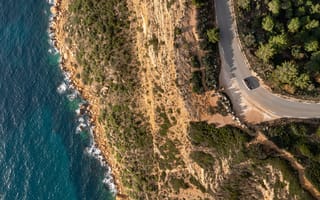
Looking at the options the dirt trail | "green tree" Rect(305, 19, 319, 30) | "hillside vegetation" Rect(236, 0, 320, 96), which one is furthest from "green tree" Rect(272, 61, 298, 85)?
the dirt trail

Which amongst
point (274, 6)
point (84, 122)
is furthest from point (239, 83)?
point (84, 122)

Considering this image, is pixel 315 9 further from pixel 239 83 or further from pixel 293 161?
pixel 293 161

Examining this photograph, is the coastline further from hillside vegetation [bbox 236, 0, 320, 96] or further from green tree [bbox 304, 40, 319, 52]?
green tree [bbox 304, 40, 319, 52]

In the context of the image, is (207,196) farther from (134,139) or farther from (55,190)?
(55,190)

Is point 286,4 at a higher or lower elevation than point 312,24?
higher

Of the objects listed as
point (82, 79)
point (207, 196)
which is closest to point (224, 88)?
point (207, 196)

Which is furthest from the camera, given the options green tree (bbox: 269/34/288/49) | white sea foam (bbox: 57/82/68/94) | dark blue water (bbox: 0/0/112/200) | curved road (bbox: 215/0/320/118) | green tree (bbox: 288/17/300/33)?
white sea foam (bbox: 57/82/68/94)
